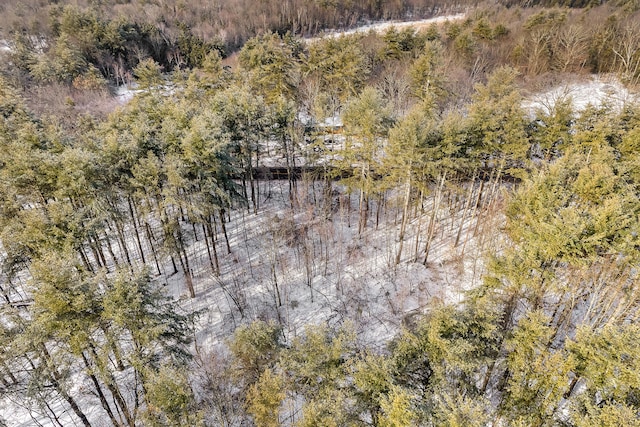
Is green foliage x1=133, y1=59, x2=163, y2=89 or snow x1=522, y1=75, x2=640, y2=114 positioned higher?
green foliage x1=133, y1=59, x2=163, y2=89

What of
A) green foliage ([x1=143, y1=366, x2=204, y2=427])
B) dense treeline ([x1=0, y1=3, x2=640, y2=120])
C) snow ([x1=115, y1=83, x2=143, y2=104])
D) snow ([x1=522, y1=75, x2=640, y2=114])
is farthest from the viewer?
snow ([x1=115, y1=83, x2=143, y2=104])

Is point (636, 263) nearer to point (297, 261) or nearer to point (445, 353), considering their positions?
point (445, 353)

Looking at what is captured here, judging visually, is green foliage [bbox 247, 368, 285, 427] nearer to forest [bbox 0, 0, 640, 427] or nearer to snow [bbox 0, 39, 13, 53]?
forest [bbox 0, 0, 640, 427]

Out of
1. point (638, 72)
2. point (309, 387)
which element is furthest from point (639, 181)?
point (638, 72)

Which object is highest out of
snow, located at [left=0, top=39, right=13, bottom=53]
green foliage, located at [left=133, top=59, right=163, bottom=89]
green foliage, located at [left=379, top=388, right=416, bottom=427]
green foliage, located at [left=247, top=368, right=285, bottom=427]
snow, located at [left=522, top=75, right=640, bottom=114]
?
snow, located at [left=0, top=39, right=13, bottom=53]

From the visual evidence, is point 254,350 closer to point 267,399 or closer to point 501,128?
point 267,399

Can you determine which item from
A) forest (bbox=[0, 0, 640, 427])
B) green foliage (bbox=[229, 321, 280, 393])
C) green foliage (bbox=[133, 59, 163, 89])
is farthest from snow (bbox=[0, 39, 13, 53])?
green foliage (bbox=[229, 321, 280, 393])

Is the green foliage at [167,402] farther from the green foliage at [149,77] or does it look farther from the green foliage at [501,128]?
the green foliage at [149,77]

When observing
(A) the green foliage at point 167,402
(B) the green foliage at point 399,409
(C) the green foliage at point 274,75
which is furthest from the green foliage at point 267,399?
(C) the green foliage at point 274,75

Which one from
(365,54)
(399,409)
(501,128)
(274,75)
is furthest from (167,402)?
(365,54)
